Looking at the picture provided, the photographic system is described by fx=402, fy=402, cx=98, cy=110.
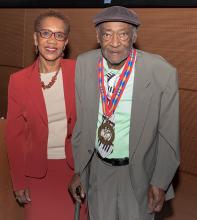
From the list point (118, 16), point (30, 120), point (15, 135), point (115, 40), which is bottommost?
point (15, 135)

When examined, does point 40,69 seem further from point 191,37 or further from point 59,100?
point 191,37

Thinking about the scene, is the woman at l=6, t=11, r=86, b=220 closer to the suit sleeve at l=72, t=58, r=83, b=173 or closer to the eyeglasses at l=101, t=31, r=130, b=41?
the suit sleeve at l=72, t=58, r=83, b=173

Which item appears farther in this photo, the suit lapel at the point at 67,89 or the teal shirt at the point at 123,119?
the suit lapel at the point at 67,89

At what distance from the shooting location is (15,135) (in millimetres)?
2562

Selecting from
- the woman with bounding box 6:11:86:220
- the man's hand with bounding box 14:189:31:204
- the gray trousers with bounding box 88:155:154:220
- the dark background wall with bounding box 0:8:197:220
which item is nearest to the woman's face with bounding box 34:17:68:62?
the woman with bounding box 6:11:86:220

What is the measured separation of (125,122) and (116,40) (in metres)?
0.46

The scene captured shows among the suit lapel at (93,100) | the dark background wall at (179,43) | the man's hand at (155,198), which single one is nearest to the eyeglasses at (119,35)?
the suit lapel at (93,100)

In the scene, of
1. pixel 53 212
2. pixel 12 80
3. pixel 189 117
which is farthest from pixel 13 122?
pixel 189 117

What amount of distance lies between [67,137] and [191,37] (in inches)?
61.4

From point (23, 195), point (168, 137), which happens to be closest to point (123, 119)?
point (168, 137)

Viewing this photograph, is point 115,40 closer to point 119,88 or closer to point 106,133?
point 119,88

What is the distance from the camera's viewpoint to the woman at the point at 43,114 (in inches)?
96.6

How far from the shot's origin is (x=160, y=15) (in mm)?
3613

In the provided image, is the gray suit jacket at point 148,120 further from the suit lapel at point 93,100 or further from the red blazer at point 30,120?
the red blazer at point 30,120
